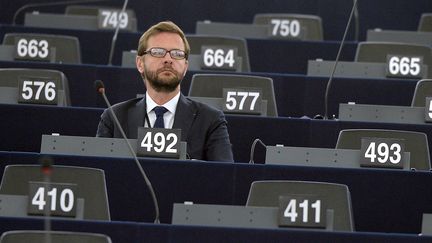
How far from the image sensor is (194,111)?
710cm

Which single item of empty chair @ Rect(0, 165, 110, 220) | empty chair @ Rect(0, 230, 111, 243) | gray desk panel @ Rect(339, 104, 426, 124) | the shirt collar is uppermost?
the shirt collar

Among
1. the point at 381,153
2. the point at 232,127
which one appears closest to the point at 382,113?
the point at 232,127

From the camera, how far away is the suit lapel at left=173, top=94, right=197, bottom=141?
7.06 m

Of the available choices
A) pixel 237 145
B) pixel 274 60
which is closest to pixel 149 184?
pixel 237 145

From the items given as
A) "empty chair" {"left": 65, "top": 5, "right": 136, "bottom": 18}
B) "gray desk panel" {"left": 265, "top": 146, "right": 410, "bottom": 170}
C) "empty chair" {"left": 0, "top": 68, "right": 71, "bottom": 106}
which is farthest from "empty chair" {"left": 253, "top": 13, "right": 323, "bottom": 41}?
"gray desk panel" {"left": 265, "top": 146, "right": 410, "bottom": 170}

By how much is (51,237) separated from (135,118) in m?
1.95

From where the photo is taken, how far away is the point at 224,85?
825cm

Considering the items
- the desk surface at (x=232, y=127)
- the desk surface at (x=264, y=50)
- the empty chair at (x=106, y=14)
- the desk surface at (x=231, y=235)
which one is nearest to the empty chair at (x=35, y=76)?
the desk surface at (x=232, y=127)

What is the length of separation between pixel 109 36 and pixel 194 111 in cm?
319

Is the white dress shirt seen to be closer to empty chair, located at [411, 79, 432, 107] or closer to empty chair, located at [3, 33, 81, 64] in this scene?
empty chair, located at [411, 79, 432, 107]

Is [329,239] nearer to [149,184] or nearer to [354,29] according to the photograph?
[149,184]

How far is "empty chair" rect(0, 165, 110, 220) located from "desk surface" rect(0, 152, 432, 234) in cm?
42

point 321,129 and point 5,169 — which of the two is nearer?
point 5,169

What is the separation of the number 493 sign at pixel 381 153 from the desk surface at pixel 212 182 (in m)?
0.23
